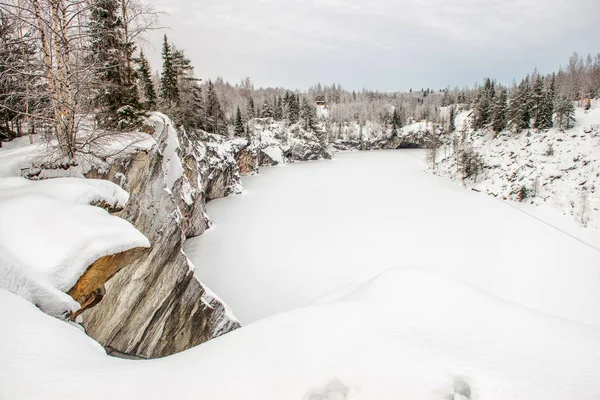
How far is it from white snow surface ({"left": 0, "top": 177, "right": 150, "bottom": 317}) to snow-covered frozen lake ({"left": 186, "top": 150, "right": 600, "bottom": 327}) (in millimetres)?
5907

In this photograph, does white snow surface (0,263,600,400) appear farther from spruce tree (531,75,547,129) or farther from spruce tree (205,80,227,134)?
spruce tree (531,75,547,129)

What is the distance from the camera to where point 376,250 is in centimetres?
2014

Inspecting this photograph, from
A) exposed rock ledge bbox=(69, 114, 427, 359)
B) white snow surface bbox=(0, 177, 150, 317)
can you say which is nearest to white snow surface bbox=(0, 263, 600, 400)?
white snow surface bbox=(0, 177, 150, 317)

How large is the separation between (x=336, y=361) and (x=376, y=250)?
17.4m

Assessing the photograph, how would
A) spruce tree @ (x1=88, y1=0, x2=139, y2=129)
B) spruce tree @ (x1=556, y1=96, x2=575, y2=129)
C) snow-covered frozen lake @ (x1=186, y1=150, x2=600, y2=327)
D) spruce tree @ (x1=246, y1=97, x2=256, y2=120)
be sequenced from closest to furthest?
spruce tree @ (x1=88, y1=0, x2=139, y2=129) < snow-covered frozen lake @ (x1=186, y1=150, x2=600, y2=327) < spruce tree @ (x1=556, y1=96, x2=575, y2=129) < spruce tree @ (x1=246, y1=97, x2=256, y2=120)

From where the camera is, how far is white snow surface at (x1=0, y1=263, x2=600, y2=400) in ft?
9.61

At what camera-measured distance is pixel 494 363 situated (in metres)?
3.49

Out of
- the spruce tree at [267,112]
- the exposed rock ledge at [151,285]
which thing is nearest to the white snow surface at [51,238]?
the exposed rock ledge at [151,285]

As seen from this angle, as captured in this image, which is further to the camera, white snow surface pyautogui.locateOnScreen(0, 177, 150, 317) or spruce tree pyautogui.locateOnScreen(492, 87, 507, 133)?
spruce tree pyautogui.locateOnScreen(492, 87, 507, 133)

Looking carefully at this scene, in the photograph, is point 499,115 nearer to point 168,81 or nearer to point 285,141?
point 285,141

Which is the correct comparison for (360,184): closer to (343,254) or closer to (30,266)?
(343,254)

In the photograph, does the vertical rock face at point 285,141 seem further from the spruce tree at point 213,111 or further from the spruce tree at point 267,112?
the spruce tree at point 213,111

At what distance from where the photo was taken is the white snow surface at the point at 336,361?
2.93 m

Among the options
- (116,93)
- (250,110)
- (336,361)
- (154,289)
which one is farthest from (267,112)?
(336,361)
